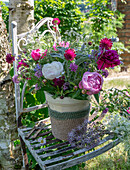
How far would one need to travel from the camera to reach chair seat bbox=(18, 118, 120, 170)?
1047mm

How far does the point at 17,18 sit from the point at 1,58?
2.37 ft

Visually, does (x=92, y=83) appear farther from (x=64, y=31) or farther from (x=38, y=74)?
(x=64, y=31)

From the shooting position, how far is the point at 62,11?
4422 mm

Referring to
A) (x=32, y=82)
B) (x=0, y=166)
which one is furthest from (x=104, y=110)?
(x=0, y=166)

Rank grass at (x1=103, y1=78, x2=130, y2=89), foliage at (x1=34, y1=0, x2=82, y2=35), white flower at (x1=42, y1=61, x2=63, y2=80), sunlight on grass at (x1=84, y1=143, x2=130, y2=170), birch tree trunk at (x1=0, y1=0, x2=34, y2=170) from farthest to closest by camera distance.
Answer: foliage at (x1=34, y1=0, x2=82, y2=35) → grass at (x1=103, y1=78, x2=130, y2=89) → sunlight on grass at (x1=84, y1=143, x2=130, y2=170) → birch tree trunk at (x1=0, y1=0, x2=34, y2=170) → white flower at (x1=42, y1=61, x2=63, y2=80)

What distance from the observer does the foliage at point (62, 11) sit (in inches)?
169

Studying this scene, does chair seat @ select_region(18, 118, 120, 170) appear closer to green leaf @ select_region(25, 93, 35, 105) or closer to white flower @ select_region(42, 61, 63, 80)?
green leaf @ select_region(25, 93, 35, 105)

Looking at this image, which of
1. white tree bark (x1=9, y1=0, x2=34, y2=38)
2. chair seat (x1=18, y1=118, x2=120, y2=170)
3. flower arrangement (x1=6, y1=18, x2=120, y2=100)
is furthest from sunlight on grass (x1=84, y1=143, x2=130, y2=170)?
white tree bark (x1=9, y1=0, x2=34, y2=38)

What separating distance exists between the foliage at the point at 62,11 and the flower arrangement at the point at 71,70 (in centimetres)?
329

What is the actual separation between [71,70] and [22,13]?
4.20ft

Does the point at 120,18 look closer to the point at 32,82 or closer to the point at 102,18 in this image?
the point at 102,18

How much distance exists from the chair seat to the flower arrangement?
327 millimetres

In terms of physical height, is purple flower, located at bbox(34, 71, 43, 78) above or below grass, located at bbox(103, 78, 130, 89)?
above

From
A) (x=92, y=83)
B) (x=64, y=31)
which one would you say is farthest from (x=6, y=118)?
(x=64, y=31)
